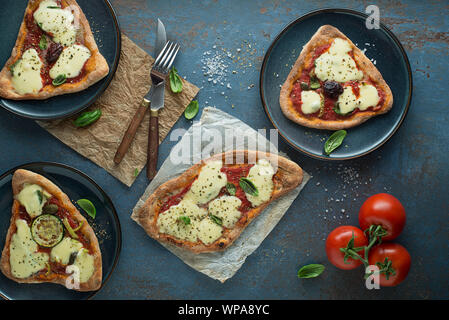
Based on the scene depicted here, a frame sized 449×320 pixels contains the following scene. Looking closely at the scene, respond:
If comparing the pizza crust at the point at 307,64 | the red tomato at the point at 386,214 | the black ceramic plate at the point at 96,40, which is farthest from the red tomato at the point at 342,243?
the black ceramic plate at the point at 96,40

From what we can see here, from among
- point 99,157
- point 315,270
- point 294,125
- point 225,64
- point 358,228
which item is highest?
point 225,64

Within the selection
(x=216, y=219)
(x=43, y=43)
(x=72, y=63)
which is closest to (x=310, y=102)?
(x=216, y=219)

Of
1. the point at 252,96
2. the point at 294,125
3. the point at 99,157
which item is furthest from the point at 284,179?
the point at 99,157

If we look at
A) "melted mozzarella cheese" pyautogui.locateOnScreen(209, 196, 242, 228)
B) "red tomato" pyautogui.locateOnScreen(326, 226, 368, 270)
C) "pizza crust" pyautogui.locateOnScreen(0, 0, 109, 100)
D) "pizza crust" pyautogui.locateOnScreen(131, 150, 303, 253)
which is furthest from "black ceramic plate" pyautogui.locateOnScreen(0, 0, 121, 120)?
"red tomato" pyautogui.locateOnScreen(326, 226, 368, 270)

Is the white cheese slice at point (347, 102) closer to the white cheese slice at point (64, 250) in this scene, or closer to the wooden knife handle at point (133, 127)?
the wooden knife handle at point (133, 127)

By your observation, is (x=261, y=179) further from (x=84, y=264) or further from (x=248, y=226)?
(x=84, y=264)

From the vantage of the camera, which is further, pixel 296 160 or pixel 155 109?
pixel 296 160
